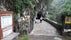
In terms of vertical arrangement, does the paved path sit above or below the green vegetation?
below

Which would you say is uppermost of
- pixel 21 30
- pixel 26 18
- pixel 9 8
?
pixel 9 8

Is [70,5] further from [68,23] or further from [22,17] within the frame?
[22,17]

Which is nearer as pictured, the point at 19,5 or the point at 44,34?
the point at 19,5

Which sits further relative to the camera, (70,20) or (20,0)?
(70,20)

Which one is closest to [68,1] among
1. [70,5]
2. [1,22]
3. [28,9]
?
[70,5]

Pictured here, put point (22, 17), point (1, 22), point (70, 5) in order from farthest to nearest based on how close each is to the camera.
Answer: point (70, 5)
point (22, 17)
point (1, 22)

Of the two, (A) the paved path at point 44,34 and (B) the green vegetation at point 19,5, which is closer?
(B) the green vegetation at point 19,5

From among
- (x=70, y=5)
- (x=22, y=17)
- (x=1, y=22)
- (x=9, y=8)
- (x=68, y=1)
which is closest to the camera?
(x=1, y=22)

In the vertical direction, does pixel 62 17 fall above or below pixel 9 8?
below

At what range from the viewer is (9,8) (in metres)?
8.81

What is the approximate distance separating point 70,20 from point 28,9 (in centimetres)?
315

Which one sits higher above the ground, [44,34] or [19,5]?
[19,5]

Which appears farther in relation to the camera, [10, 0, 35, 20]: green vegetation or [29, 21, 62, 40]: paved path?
[29, 21, 62, 40]: paved path

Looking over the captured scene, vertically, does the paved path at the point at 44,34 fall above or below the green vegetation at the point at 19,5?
below
